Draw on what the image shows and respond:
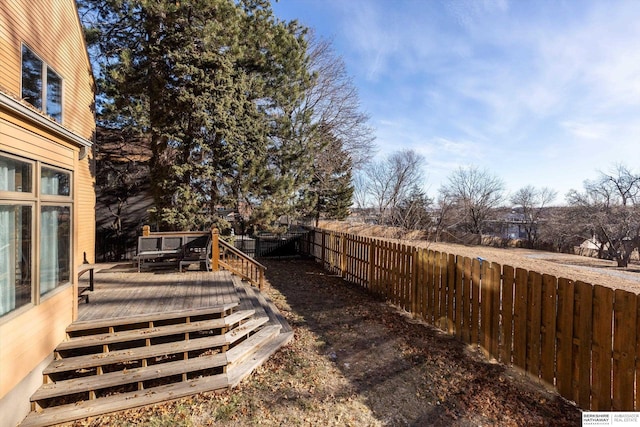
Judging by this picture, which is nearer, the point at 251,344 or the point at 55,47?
the point at 251,344

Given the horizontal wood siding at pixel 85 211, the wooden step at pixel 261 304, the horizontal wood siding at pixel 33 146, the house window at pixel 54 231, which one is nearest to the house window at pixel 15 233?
the horizontal wood siding at pixel 33 146

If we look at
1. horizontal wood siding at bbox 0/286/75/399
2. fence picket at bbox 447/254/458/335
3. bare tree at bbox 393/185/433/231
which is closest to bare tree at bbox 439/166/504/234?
bare tree at bbox 393/185/433/231

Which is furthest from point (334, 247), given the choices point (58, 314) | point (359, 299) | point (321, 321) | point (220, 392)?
point (58, 314)

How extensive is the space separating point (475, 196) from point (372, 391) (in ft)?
135

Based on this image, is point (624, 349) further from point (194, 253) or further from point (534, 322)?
point (194, 253)

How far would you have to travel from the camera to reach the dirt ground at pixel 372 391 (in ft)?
10.4

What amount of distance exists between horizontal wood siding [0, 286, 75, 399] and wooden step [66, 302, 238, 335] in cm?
16

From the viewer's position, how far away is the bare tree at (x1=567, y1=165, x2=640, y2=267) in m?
21.2

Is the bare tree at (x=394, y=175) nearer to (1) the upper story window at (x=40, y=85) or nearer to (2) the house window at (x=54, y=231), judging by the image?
(1) the upper story window at (x=40, y=85)

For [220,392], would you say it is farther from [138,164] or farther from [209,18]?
[138,164]

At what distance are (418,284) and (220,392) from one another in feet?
14.1

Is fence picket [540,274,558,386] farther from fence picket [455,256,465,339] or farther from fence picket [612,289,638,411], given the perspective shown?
fence picket [455,256,465,339]

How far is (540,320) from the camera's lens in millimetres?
3758

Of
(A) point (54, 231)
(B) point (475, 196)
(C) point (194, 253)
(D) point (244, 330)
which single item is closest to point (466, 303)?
(D) point (244, 330)
